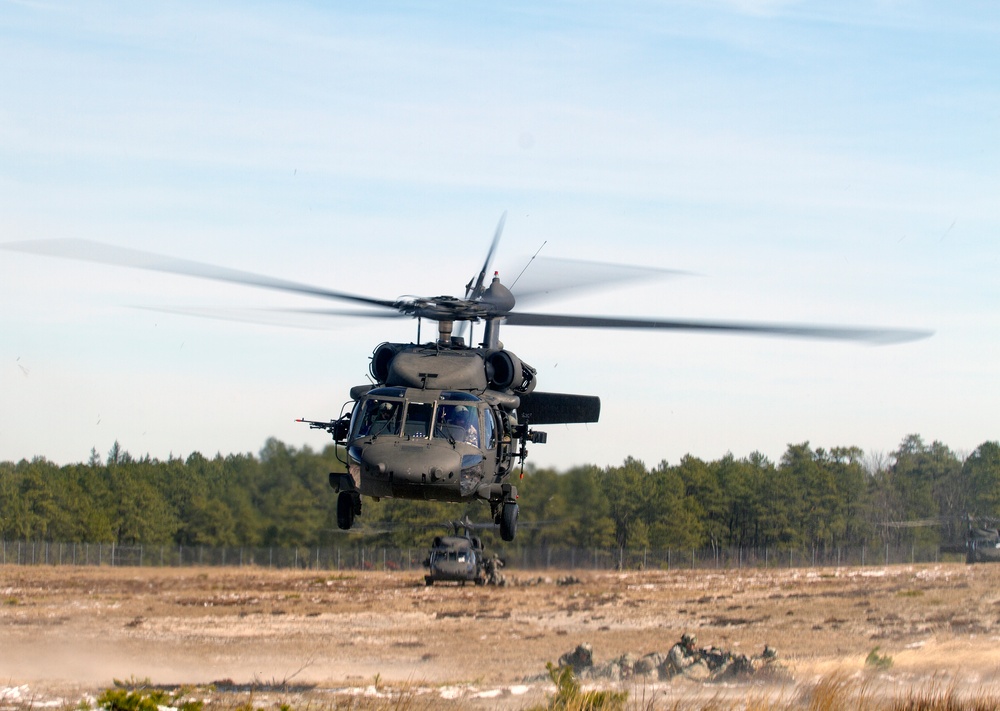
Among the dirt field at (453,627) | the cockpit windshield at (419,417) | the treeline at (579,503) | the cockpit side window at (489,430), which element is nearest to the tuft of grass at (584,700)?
the cockpit side window at (489,430)

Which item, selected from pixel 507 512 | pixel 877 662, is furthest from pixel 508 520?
pixel 877 662

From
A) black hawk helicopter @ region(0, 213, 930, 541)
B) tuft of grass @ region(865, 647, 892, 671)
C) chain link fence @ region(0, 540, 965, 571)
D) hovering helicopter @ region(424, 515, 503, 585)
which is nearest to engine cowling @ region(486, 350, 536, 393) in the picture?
black hawk helicopter @ region(0, 213, 930, 541)

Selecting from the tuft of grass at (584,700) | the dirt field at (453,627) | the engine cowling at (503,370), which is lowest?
the dirt field at (453,627)

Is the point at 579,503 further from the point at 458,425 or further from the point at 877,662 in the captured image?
the point at 458,425

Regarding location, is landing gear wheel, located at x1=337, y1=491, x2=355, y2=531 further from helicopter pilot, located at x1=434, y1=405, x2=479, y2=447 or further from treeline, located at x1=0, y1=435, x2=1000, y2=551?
treeline, located at x1=0, y1=435, x2=1000, y2=551

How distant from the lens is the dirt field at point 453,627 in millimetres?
38125

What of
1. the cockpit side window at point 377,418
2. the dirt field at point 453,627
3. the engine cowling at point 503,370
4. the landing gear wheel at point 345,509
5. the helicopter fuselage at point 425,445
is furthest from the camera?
the dirt field at point 453,627

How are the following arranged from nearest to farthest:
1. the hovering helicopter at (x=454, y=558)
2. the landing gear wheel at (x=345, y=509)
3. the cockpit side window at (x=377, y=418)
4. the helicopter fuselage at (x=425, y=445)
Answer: the helicopter fuselage at (x=425, y=445), the cockpit side window at (x=377, y=418), the landing gear wheel at (x=345, y=509), the hovering helicopter at (x=454, y=558)

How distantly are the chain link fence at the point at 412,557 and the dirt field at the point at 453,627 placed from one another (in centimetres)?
128

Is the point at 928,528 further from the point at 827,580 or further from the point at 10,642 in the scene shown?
the point at 10,642

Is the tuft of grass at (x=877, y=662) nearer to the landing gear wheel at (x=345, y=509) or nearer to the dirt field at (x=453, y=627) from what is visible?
the dirt field at (x=453, y=627)

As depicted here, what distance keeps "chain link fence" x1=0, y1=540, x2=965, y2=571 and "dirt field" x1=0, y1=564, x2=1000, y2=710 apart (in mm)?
1278

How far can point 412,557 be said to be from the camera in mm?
92688

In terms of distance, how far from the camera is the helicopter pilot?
19.7 metres
